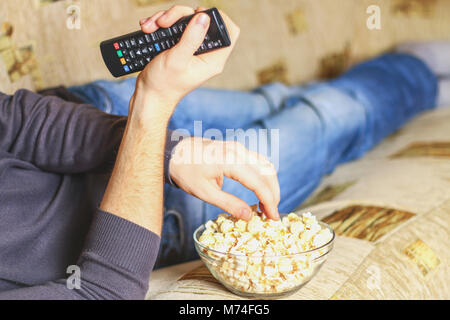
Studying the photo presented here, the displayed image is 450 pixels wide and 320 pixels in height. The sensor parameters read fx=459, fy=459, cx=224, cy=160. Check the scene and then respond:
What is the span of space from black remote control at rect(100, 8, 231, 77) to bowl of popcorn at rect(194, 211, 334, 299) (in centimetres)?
23

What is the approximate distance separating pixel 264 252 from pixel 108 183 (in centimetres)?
21

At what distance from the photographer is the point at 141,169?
558mm

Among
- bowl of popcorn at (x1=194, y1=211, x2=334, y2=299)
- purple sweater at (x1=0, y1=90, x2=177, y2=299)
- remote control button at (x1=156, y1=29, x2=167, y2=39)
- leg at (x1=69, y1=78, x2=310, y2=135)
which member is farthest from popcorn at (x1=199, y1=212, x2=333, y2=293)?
leg at (x1=69, y1=78, x2=310, y2=135)

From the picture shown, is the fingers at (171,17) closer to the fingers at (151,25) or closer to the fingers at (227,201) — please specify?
the fingers at (151,25)

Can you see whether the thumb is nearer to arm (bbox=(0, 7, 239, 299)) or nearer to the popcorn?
arm (bbox=(0, 7, 239, 299))

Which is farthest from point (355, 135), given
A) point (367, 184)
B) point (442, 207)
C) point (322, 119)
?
point (442, 207)

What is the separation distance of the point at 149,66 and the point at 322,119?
70 cm

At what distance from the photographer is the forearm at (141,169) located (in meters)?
0.55

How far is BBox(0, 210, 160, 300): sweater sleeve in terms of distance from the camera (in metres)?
0.53

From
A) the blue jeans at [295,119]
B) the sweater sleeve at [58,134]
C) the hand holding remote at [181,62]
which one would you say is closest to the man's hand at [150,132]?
the hand holding remote at [181,62]

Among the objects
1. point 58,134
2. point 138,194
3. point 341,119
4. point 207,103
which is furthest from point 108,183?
point 341,119

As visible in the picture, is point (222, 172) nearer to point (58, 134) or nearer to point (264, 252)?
point (264, 252)

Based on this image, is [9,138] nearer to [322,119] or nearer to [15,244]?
[15,244]
